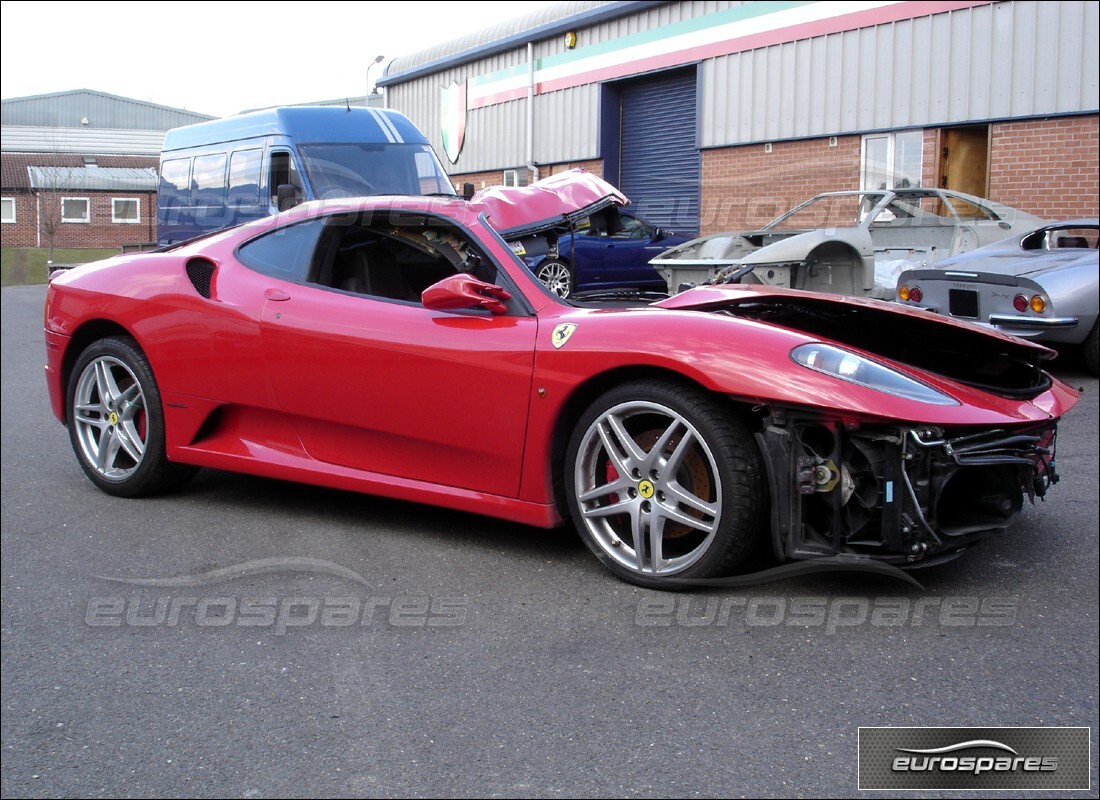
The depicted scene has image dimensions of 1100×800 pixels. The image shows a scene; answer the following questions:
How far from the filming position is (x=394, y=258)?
4.15m

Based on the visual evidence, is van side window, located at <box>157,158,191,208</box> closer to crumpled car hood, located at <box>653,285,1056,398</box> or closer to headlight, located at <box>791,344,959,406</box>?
crumpled car hood, located at <box>653,285,1056,398</box>

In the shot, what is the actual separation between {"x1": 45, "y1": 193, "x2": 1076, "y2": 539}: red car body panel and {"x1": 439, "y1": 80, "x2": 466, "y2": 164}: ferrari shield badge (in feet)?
0.93

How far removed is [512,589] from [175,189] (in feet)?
10.6

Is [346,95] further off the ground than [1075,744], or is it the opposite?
[346,95]

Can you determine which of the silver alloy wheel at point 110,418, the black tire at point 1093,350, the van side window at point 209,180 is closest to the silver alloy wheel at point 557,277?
the silver alloy wheel at point 110,418

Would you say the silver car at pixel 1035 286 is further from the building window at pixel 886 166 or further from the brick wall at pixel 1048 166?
the building window at pixel 886 166

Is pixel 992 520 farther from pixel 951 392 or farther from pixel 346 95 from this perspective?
pixel 346 95

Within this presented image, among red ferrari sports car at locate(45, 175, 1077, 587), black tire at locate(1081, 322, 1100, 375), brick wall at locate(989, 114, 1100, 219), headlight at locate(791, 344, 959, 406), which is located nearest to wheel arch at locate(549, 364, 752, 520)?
red ferrari sports car at locate(45, 175, 1077, 587)

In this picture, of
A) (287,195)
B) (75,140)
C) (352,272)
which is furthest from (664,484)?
(287,195)

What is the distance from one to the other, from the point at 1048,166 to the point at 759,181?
19.4 ft

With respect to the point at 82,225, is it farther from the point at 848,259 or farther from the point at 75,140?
the point at 848,259

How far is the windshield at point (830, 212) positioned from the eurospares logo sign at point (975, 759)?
6.63 ft

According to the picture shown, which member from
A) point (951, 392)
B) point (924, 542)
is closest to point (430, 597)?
point (924, 542)

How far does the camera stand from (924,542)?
124 inches
